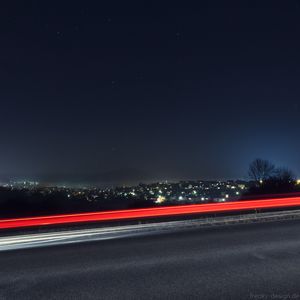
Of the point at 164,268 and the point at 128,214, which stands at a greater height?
the point at 128,214

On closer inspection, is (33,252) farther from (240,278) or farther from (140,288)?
(240,278)

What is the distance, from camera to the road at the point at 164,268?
623cm

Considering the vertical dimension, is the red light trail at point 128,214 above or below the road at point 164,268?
above

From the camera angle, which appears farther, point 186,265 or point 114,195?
point 114,195

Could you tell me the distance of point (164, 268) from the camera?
753cm

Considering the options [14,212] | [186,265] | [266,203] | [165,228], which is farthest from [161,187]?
[186,265]

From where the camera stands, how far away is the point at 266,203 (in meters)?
16.3

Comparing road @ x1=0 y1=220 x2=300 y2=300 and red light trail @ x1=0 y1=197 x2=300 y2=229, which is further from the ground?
red light trail @ x1=0 y1=197 x2=300 y2=229

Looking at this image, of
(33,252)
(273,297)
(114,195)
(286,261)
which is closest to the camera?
(273,297)

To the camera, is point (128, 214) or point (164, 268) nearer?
point (164, 268)

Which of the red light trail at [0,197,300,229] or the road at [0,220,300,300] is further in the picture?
the red light trail at [0,197,300,229]

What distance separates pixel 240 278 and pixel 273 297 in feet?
3.04

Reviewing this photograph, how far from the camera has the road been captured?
6230 mm

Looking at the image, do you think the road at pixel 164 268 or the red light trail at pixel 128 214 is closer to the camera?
the road at pixel 164 268
